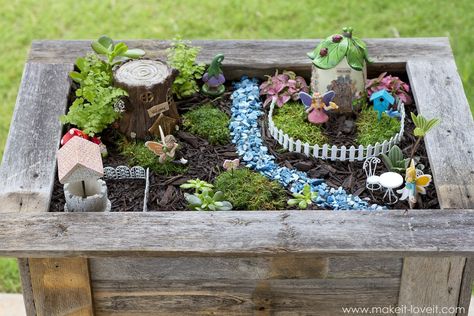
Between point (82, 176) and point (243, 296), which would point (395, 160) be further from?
point (82, 176)

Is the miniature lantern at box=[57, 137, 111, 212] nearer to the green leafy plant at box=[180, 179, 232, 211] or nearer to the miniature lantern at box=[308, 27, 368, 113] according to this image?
the green leafy plant at box=[180, 179, 232, 211]

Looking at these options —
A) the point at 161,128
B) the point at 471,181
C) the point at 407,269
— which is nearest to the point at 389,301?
the point at 407,269

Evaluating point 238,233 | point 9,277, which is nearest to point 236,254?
point 238,233

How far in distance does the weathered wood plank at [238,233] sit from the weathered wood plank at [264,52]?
92 cm

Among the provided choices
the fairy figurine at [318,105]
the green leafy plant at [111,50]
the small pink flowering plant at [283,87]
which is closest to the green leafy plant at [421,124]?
the fairy figurine at [318,105]

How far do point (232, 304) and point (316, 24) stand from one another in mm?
2694

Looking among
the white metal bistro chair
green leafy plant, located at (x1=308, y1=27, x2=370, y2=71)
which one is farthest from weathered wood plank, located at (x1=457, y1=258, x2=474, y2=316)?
green leafy plant, located at (x1=308, y1=27, x2=370, y2=71)

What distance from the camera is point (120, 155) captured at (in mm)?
3119

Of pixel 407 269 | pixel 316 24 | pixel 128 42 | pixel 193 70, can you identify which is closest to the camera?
pixel 407 269

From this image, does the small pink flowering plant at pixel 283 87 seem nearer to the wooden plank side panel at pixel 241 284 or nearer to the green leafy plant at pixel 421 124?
the green leafy plant at pixel 421 124

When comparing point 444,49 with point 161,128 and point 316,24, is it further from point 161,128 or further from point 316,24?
point 316,24

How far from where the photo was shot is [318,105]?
123 inches

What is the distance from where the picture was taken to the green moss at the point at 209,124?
3184 mm

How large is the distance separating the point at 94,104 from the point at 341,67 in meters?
0.90
